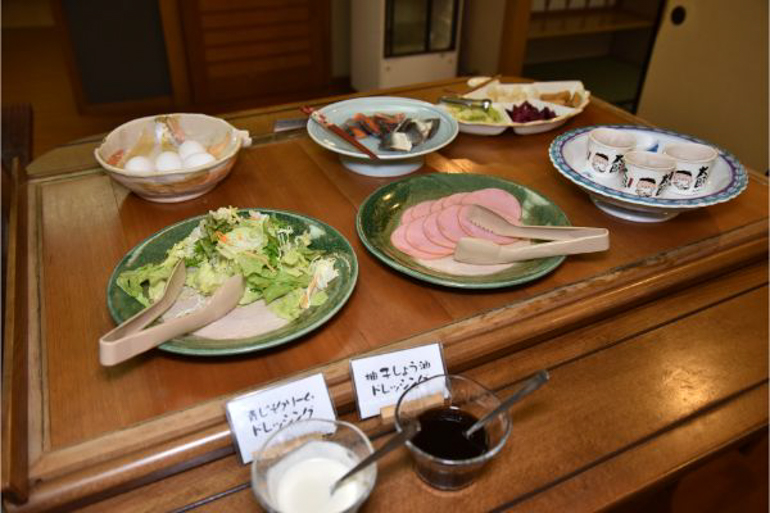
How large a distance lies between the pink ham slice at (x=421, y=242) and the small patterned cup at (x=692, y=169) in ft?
1.57

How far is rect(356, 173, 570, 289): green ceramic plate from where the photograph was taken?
86 cm

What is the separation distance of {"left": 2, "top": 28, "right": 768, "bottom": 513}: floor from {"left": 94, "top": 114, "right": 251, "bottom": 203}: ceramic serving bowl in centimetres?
84

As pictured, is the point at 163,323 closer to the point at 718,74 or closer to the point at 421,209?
the point at 421,209

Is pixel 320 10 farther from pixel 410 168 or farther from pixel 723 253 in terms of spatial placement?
pixel 723 253

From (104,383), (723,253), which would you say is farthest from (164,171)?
(723,253)

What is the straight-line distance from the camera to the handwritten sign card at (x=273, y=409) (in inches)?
25.8

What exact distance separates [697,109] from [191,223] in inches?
90.2

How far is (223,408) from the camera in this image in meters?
0.67

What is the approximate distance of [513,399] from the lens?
638 mm

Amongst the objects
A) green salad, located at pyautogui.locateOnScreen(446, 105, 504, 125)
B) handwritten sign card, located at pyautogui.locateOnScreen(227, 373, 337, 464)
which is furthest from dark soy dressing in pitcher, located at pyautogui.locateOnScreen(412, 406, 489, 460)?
green salad, located at pyautogui.locateOnScreen(446, 105, 504, 125)

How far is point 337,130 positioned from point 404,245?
0.41 m

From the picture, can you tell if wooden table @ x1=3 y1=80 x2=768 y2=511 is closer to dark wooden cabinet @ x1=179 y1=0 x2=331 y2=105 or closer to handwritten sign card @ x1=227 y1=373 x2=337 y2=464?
handwritten sign card @ x1=227 y1=373 x2=337 y2=464

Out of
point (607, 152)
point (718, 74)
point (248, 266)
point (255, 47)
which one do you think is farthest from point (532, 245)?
point (255, 47)

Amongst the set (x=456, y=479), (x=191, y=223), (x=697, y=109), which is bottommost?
(x=697, y=109)
